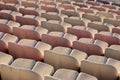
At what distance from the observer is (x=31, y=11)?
258 centimetres

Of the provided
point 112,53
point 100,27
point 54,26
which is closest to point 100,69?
point 112,53

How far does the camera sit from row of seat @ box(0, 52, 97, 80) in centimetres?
113

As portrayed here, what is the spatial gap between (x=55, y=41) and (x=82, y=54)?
286 mm

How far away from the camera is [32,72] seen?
112 cm

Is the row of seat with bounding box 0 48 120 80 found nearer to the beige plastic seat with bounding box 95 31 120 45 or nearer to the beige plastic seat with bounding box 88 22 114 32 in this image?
the beige plastic seat with bounding box 95 31 120 45

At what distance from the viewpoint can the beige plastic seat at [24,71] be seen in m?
1.13

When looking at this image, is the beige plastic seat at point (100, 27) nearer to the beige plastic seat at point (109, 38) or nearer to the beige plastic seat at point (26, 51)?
the beige plastic seat at point (109, 38)

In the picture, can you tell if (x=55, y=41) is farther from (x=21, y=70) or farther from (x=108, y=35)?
(x=21, y=70)

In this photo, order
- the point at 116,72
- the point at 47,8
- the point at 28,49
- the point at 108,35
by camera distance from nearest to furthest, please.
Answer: the point at 116,72 < the point at 28,49 < the point at 108,35 < the point at 47,8

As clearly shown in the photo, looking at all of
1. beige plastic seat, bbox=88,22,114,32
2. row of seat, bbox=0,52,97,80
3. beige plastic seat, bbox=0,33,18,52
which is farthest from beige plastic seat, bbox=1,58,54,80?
beige plastic seat, bbox=88,22,114,32

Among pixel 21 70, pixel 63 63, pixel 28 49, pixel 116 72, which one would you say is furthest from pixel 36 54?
pixel 116 72

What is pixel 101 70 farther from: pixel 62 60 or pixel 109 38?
pixel 109 38

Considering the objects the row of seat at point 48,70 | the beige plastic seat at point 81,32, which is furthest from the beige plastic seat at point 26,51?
the beige plastic seat at point 81,32

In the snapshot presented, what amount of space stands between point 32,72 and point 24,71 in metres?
0.04
